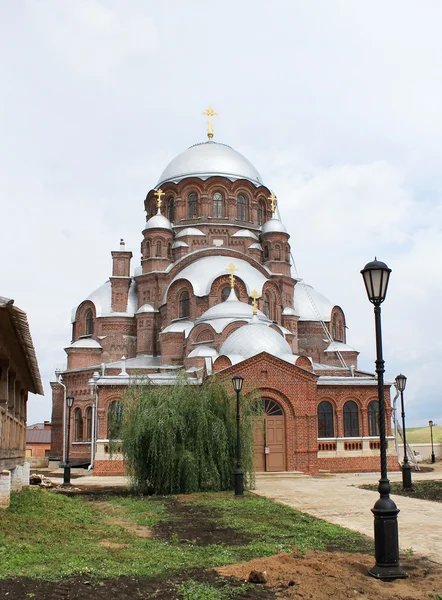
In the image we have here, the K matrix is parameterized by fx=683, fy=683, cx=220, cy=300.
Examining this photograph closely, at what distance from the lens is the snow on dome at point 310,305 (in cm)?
4369

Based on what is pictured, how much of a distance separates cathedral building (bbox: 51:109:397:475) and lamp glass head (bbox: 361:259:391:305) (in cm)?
1800

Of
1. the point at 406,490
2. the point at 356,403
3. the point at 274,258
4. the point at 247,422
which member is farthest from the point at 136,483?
the point at 274,258

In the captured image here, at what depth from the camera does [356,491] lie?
1911cm

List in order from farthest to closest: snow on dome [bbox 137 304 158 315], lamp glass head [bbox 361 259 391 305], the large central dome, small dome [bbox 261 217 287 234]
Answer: the large central dome < small dome [bbox 261 217 287 234] < snow on dome [bbox 137 304 158 315] < lamp glass head [bbox 361 259 391 305]

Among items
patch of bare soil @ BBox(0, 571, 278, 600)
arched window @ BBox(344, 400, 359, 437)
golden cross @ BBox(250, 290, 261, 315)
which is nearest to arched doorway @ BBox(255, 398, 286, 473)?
arched window @ BBox(344, 400, 359, 437)

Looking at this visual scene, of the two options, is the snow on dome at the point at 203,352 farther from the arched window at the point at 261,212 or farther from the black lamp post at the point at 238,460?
the black lamp post at the point at 238,460

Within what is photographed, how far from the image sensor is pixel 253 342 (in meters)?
29.9

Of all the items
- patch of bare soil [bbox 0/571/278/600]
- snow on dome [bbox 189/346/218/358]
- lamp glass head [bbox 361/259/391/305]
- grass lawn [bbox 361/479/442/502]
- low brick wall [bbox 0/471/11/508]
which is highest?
snow on dome [bbox 189/346/218/358]

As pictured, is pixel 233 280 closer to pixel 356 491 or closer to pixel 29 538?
pixel 356 491

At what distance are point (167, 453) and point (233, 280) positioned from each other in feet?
63.4

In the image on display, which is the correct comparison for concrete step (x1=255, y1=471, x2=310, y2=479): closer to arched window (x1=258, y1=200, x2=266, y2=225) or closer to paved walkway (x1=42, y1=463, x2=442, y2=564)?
paved walkway (x1=42, y1=463, x2=442, y2=564)

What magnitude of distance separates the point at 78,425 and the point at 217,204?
1654 cm

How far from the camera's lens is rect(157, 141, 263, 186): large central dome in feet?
147

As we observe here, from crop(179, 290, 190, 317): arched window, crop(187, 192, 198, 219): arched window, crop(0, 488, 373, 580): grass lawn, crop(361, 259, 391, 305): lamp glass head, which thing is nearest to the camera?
crop(0, 488, 373, 580): grass lawn
